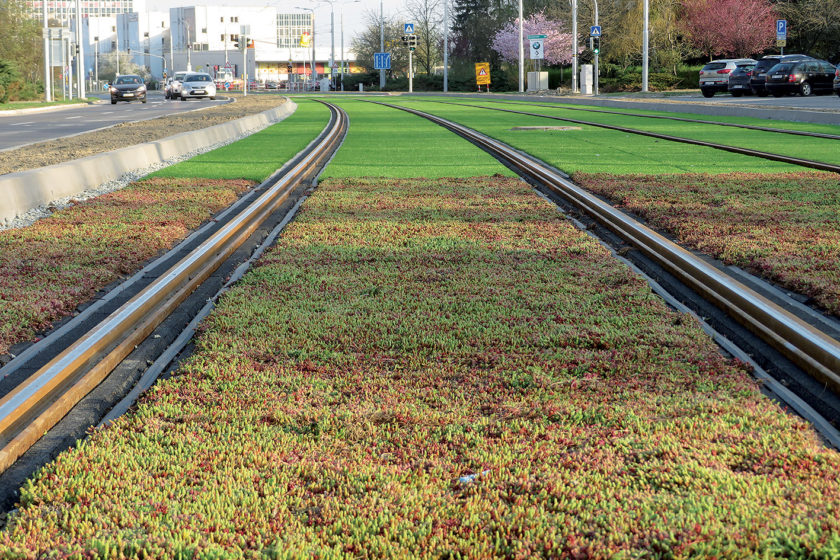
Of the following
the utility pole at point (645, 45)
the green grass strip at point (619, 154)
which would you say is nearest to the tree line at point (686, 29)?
the utility pole at point (645, 45)

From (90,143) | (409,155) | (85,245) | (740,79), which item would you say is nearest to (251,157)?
(409,155)

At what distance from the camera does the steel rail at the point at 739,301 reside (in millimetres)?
4629

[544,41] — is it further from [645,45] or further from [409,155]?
[409,155]

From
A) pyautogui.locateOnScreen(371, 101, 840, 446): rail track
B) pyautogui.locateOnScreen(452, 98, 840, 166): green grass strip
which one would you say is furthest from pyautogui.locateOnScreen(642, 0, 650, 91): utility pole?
pyautogui.locateOnScreen(371, 101, 840, 446): rail track

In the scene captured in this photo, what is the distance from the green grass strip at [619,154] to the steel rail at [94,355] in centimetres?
812

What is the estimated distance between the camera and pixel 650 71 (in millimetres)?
69250

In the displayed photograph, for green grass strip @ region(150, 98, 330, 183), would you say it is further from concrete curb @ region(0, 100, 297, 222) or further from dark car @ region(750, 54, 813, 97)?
dark car @ region(750, 54, 813, 97)

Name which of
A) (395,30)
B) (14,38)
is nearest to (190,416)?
(14,38)

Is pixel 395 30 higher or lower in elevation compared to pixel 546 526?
higher

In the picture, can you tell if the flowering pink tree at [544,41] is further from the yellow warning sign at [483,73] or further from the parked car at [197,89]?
the parked car at [197,89]

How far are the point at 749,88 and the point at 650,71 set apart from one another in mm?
24334

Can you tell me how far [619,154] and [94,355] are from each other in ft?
46.6

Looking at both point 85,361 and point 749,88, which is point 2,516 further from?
point 749,88

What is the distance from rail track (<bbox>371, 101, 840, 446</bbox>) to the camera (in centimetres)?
459
